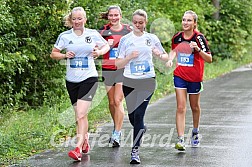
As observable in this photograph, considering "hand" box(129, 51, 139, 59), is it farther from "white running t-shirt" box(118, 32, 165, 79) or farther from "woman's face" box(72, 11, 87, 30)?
"woman's face" box(72, 11, 87, 30)

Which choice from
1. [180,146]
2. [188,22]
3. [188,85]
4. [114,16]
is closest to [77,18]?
[114,16]

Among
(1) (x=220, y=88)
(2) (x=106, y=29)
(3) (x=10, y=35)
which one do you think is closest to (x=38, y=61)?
(3) (x=10, y=35)

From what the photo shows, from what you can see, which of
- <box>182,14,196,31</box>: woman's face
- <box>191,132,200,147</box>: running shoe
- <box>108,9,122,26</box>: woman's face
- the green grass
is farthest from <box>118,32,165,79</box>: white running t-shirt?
the green grass

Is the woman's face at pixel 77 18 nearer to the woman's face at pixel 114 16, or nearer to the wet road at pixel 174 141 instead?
the woman's face at pixel 114 16

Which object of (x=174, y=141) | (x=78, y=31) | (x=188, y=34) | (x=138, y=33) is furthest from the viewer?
(x=174, y=141)

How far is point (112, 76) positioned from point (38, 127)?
5.26 ft

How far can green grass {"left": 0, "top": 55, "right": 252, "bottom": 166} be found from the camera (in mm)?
8710

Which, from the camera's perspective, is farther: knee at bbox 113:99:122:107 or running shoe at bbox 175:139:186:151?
knee at bbox 113:99:122:107

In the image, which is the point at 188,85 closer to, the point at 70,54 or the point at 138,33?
the point at 138,33

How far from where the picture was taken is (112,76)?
942cm

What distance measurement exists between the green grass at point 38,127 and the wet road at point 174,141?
0.27 meters

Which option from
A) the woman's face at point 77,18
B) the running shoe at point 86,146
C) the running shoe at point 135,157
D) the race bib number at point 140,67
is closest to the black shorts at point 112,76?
the running shoe at point 86,146

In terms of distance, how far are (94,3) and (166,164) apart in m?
6.93

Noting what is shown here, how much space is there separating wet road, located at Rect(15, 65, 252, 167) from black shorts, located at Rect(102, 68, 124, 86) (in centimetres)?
91
